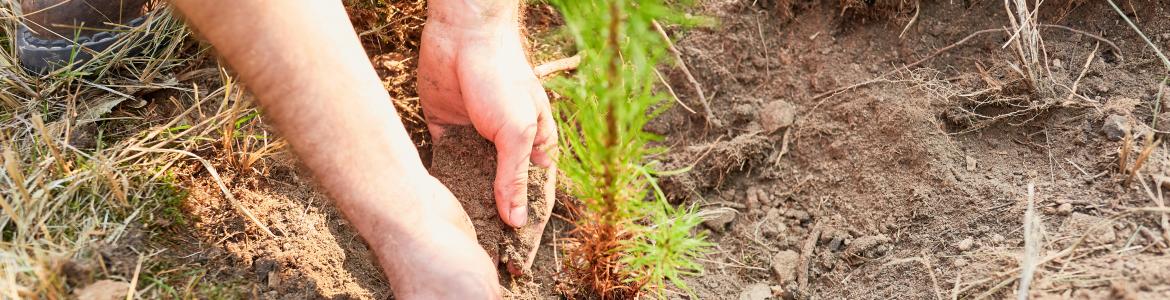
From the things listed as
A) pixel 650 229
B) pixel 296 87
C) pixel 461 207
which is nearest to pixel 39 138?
pixel 296 87

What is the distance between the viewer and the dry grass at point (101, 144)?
1.63m

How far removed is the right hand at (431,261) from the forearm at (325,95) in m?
0.03

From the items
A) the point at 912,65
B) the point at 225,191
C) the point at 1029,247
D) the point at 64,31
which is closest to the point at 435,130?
the point at 225,191

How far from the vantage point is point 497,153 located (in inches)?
77.7

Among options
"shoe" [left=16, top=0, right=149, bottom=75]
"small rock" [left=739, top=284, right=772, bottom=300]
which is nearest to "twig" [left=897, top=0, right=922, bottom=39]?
"small rock" [left=739, top=284, right=772, bottom=300]

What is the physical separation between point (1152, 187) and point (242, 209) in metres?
1.90

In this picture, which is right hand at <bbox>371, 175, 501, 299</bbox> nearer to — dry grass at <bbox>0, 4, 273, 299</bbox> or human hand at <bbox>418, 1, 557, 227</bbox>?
human hand at <bbox>418, 1, 557, 227</bbox>

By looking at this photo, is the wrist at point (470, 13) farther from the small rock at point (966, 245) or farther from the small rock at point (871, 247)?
the small rock at point (966, 245)

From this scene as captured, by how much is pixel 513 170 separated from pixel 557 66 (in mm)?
471

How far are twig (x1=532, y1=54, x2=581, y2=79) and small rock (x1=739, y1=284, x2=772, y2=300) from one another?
75 cm

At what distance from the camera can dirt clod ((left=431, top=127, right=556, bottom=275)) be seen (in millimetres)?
1919

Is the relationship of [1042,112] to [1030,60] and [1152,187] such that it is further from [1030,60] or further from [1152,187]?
[1152,187]

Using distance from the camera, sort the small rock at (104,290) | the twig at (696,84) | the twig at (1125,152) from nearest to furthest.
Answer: the small rock at (104,290) → the twig at (1125,152) → the twig at (696,84)

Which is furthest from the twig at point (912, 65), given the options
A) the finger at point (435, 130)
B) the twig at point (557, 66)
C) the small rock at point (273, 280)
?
the small rock at point (273, 280)
